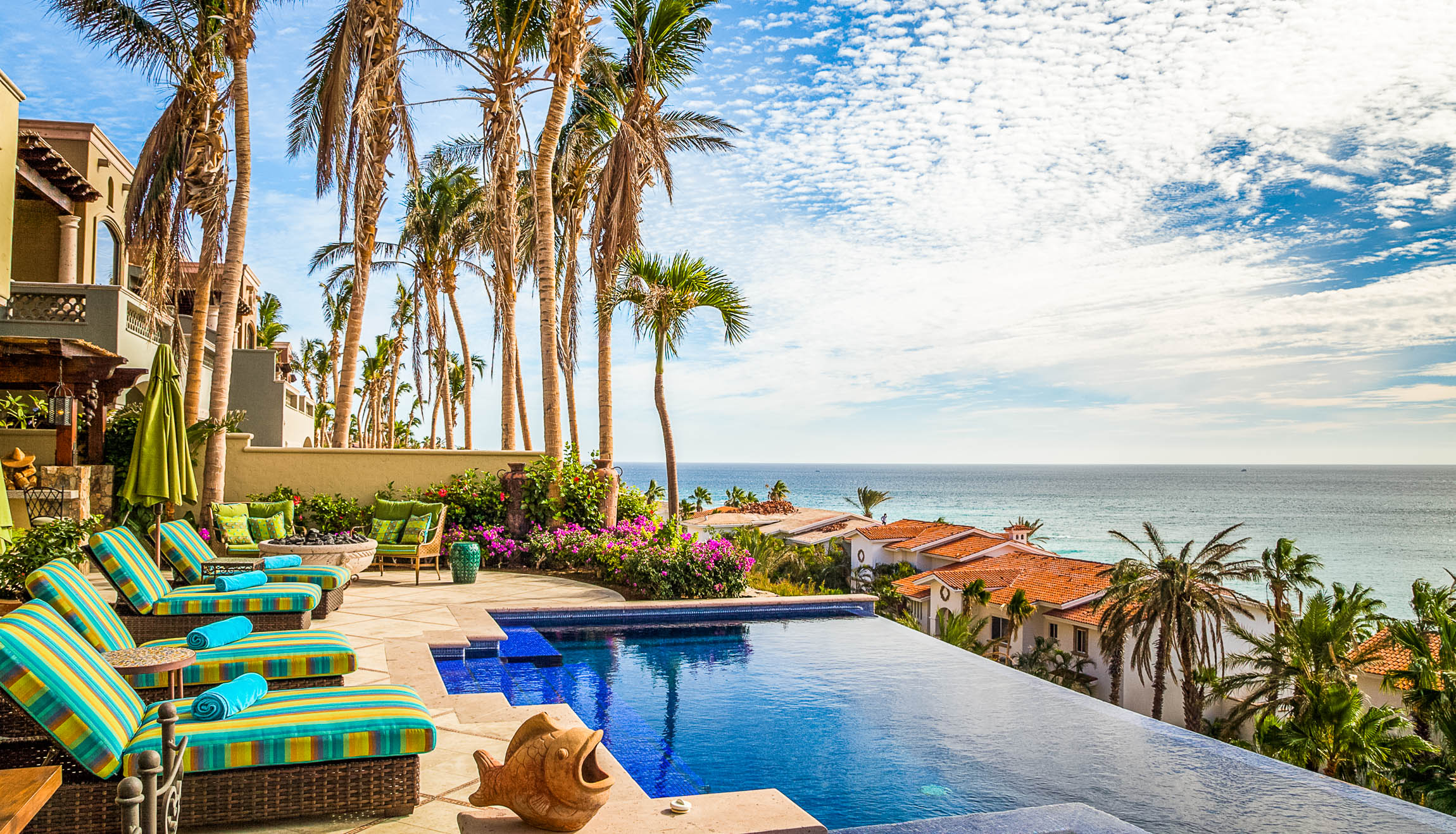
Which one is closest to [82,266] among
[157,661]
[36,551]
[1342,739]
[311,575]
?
[36,551]

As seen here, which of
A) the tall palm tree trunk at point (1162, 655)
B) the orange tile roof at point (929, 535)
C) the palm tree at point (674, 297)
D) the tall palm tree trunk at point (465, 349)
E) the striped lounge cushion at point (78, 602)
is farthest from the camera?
the orange tile roof at point (929, 535)

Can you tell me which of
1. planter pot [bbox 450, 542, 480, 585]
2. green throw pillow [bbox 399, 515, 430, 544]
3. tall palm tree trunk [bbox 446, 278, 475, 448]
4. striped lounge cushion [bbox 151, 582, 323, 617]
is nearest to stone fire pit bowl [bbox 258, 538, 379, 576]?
planter pot [bbox 450, 542, 480, 585]

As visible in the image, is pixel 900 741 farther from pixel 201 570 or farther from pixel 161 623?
pixel 201 570

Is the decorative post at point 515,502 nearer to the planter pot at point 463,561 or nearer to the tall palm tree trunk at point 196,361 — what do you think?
the planter pot at point 463,561

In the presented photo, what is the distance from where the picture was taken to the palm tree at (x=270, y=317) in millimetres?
38938

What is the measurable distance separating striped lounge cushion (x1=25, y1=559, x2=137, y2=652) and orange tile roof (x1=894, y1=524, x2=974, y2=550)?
153ft

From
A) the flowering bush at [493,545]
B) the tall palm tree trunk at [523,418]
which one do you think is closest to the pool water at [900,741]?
the flowering bush at [493,545]

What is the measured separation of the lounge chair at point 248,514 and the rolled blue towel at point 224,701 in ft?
26.9

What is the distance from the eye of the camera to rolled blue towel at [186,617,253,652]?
4.62m

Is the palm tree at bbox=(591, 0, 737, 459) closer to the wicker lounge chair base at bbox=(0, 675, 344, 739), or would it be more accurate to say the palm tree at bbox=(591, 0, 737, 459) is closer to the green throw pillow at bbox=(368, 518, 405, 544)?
the green throw pillow at bbox=(368, 518, 405, 544)

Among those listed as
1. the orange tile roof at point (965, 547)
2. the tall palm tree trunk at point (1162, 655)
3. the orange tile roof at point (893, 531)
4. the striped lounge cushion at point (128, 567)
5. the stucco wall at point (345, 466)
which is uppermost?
the stucco wall at point (345, 466)

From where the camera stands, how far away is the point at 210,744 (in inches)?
132

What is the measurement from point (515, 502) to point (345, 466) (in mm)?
2965

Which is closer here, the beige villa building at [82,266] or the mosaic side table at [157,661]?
the mosaic side table at [157,661]
